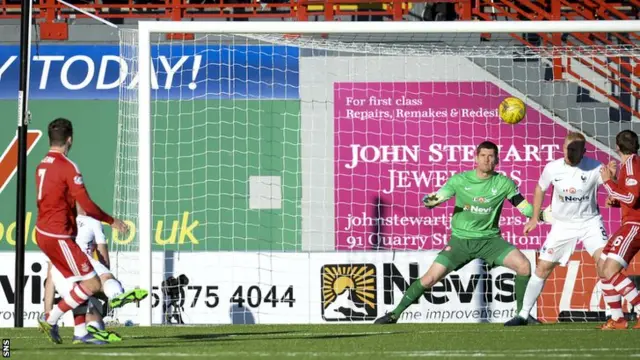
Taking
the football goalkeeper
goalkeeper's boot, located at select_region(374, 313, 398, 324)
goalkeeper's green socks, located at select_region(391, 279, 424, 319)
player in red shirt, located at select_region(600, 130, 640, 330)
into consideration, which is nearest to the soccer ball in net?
the football goalkeeper

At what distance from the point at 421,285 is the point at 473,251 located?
576 mm

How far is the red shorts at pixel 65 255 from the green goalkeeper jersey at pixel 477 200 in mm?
3935

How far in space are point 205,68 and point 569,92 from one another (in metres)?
4.91

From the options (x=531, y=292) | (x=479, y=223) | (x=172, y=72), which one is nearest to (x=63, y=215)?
(x=479, y=223)

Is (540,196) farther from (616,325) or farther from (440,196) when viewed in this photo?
(616,325)

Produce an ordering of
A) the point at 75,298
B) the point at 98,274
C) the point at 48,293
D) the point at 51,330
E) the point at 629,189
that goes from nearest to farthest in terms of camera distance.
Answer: the point at 75,298 < the point at 51,330 < the point at 98,274 < the point at 629,189 < the point at 48,293

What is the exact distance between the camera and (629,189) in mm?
11180

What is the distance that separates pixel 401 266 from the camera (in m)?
13.8

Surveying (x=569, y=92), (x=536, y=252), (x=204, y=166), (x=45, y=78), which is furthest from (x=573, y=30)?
(x=45, y=78)

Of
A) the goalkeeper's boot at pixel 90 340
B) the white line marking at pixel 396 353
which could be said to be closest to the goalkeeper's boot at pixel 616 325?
the white line marking at pixel 396 353

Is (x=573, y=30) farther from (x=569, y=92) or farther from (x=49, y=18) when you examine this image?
(x=49, y=18)

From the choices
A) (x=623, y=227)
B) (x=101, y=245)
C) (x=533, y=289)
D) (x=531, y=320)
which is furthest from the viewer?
(x=531, y=320)

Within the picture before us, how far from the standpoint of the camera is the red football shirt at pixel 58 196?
29.3 feet

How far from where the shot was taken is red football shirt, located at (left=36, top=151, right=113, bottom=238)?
8938 mm
